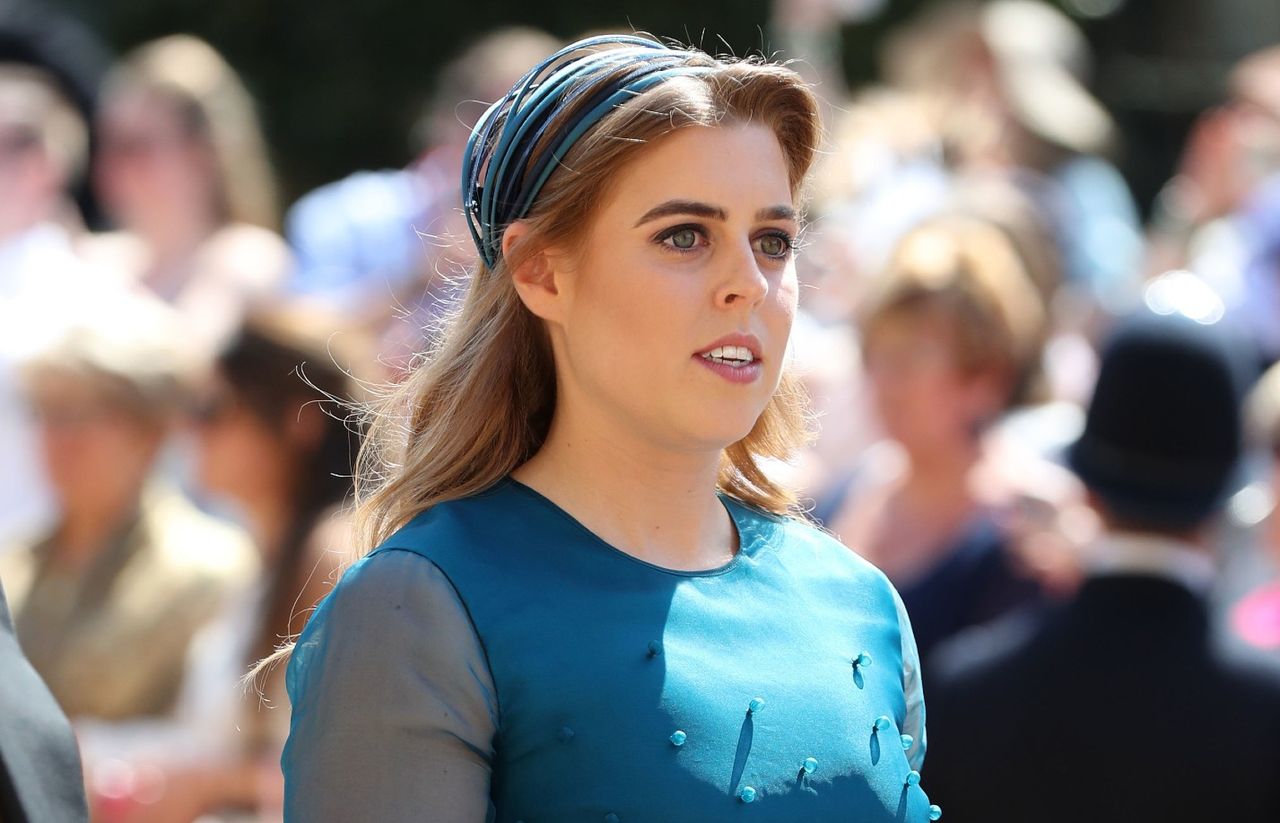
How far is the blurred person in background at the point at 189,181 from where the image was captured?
6445 mm

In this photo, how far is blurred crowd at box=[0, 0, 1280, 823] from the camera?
435 centimetres

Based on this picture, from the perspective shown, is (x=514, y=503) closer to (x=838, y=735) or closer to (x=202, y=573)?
(x=838, y=735)

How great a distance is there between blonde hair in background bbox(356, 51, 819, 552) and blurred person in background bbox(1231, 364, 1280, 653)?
214cm

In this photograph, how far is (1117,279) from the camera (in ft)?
22.3

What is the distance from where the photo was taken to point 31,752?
231 centimetres

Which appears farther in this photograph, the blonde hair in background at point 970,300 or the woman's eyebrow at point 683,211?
the blonde hair in background at point 970,300

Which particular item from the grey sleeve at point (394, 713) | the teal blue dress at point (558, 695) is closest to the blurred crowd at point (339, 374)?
the teal blue dress at point (558, 695)

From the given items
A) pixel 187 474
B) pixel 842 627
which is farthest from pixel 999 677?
pixel 187 474

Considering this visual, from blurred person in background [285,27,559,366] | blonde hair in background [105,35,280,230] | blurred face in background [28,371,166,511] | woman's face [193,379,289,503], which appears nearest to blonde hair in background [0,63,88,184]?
blonde hair in background [105,35,280,230]

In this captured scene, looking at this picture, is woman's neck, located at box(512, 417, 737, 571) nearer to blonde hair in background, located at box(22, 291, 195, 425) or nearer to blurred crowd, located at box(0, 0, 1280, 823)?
blurred crowd, located at box(0, 0, 1280, 823)

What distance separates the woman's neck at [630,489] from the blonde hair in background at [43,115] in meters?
4.71

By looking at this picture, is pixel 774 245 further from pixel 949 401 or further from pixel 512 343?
pixel 949 401

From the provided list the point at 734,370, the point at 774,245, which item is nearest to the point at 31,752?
the point at 734,370

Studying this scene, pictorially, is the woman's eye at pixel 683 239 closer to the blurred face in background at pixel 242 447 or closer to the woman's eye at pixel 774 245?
the woman's eye at pixel 774 245
